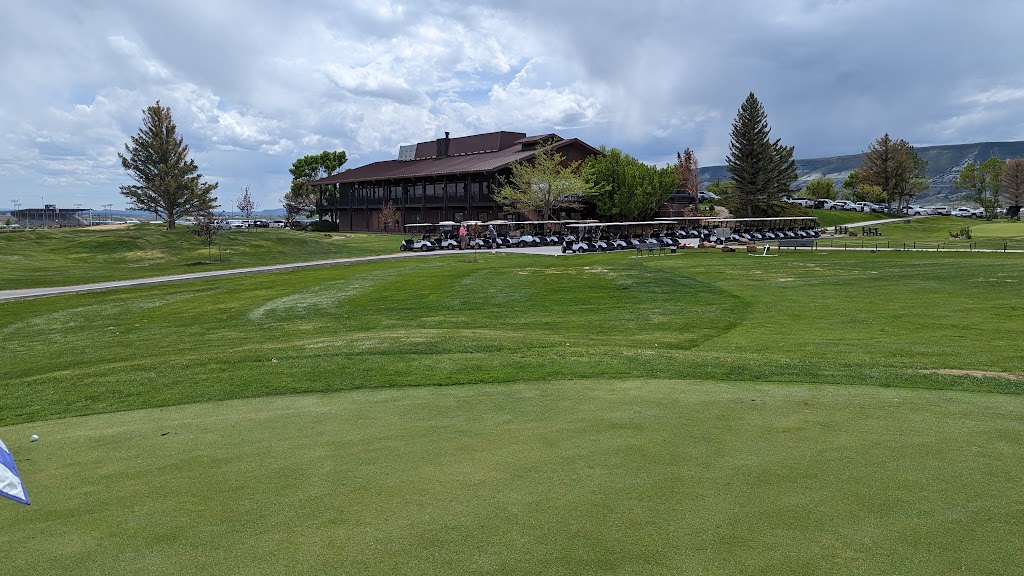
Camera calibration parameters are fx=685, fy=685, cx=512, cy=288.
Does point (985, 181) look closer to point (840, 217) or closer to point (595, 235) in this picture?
point (840, 217)

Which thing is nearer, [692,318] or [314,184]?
[692,318]

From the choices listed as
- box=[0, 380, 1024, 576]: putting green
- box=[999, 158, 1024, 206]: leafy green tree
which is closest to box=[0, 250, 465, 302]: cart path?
box=[0, 380, 1024, 576]: putting green

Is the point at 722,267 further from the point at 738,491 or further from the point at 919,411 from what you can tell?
the point at 738,491

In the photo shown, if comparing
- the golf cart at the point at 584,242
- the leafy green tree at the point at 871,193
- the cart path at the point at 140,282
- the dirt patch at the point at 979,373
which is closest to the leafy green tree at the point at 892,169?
the leafy green tree at the point at 871,193

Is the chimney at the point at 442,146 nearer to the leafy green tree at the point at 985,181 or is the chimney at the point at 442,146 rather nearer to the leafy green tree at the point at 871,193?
the leafy green tree at the point at 871,193

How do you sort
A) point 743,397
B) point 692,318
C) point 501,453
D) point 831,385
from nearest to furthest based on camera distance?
point 501,453 → point 743,397 → point 831,385 → point 692,318

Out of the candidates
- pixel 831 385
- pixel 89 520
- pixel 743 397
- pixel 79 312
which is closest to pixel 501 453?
pixel 89 520

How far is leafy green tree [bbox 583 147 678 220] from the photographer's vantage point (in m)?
76.6

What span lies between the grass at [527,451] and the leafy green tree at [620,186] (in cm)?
5956

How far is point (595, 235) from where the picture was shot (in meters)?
61.6

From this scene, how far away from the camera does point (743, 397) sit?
9.52m

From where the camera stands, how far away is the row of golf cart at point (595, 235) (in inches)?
2249

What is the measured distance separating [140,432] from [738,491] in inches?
282

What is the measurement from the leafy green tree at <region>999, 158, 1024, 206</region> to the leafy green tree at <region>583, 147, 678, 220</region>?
70921 millimetres
